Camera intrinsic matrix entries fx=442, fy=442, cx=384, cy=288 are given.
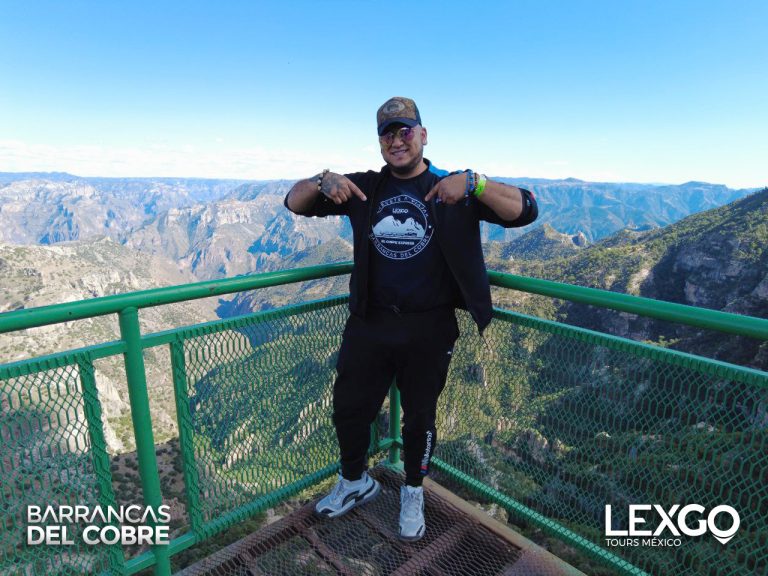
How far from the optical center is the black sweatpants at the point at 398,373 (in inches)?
106

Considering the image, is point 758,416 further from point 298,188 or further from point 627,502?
point 298,188

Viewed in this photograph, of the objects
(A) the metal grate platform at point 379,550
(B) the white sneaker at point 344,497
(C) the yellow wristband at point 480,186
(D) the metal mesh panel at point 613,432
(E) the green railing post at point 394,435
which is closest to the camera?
(D) the metal mesh panel at point 613,432

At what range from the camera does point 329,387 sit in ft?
11.3

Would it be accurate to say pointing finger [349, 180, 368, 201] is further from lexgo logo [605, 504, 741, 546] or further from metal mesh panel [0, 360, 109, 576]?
lexgo logo [605, 504, 741, 546]

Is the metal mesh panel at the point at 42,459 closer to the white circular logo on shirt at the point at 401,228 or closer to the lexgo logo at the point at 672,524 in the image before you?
the white circular logo on shirt at the point at 401,228

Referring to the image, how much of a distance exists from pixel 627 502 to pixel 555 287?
1.38 metres

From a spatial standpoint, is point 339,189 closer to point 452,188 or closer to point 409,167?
point 409,167

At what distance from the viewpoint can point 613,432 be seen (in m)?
2.60

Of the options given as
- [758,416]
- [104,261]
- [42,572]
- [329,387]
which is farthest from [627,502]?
[104,261]

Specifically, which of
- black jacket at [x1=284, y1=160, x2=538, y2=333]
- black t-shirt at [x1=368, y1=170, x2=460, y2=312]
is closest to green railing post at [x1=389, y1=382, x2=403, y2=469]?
black jacket at [x1=284, y1=160, x2=538, y2=333]

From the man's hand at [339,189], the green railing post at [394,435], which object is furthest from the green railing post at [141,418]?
the green railing post at [394,435]

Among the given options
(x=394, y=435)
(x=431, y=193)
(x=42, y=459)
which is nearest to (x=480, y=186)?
(x=431, y=193)

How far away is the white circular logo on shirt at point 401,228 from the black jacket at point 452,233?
2.7 inches

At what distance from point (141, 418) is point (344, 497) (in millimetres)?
1501
